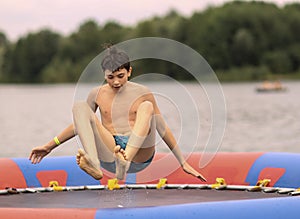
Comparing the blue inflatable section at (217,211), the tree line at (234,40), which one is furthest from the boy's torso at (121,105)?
the tree line at (234,40)

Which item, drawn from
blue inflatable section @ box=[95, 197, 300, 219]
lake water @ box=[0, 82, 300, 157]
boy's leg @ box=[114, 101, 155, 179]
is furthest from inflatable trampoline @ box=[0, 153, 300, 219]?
lake water @ box=[0, 82, 300, 157]

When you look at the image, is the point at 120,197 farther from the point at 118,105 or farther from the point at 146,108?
the point at 146,108

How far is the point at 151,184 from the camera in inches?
217

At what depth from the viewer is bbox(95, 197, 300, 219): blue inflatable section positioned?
382cm

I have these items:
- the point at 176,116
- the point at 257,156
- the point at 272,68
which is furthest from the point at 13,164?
the point at 272,68

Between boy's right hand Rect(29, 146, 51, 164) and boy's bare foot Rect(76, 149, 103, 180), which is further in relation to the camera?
boy's right hand Rect(29, 146, 51, 164)

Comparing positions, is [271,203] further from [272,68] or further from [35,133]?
[272,68]

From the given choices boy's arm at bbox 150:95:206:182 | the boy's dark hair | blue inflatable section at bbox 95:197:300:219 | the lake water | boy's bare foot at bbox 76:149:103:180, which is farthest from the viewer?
the lake water

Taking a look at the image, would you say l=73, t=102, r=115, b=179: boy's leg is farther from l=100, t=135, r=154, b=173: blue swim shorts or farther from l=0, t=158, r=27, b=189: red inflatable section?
l=0, t=158, r=27, b=189: red inflatable section

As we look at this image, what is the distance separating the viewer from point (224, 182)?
5410mm

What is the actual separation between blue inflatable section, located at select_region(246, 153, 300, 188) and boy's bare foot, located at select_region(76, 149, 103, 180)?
1598 millimetres

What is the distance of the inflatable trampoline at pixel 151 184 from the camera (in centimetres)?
489

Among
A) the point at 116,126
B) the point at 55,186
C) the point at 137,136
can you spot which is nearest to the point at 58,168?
the point at 55,186

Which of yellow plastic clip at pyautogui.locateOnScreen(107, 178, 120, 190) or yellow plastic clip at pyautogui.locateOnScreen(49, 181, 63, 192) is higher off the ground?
yellow plastic clip at pyautogui.locateOnScreen(107, 178, 120, 190)
